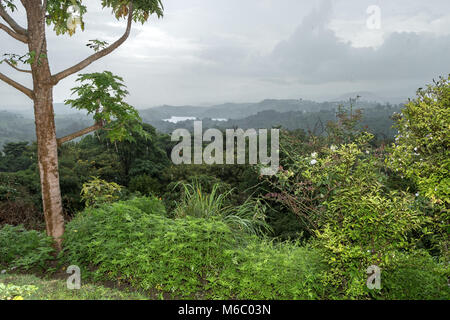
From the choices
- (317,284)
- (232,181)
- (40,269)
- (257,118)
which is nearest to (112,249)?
(40,269)

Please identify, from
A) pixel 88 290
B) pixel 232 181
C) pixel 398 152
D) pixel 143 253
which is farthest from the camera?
pixel 232 181

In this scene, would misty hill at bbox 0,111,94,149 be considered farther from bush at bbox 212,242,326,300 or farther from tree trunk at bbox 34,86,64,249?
bush at bbox 212,242,326,300

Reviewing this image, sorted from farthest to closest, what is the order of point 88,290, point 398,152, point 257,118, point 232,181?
1. point 257,118
2. point 232,181
3. point 398,152
4. point 88,290

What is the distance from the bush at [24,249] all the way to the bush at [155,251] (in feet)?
1.68

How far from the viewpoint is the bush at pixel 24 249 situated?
4.32 metres

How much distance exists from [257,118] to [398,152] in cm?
7710

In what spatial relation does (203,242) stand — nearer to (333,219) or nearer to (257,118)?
(333,219)

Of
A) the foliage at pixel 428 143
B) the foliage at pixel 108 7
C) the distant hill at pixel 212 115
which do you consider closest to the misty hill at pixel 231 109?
the distant hill at pixel 212 115

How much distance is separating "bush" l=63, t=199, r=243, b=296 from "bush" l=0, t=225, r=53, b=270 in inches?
20.2

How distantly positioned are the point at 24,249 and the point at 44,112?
212 centimetres

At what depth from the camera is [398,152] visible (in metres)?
4.20

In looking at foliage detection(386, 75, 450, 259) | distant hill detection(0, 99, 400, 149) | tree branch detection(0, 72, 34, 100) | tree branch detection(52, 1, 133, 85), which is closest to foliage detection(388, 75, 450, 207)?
foliage detection(386, 75, 450, 259)

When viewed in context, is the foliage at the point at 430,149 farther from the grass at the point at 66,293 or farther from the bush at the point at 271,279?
the grass at the point at 66,293

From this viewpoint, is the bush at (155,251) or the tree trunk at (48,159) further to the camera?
the tree trunk at (48,159)
